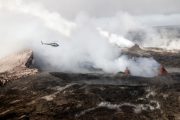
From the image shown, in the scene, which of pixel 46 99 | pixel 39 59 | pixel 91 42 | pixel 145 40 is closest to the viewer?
pixel 46 99

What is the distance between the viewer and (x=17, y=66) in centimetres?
5959

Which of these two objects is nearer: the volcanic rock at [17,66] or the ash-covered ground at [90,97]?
the ash-covered ground at [90,97]

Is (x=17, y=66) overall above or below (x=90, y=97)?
above

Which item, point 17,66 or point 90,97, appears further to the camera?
point 17,66

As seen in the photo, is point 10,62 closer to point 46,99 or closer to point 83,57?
point 83,57

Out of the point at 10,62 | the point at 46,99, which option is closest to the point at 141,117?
the point at 46,99

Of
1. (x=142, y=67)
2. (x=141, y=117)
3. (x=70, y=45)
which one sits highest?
(x=70, y=45)

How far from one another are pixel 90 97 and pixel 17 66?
22.5 metres

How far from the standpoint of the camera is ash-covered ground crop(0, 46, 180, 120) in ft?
116

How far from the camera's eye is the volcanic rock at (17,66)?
53906mm

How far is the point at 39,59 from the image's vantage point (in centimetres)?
7031

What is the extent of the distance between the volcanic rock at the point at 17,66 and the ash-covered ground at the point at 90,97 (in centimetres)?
224

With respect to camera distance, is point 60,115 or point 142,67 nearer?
point 60,115

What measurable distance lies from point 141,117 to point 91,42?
166 ft
